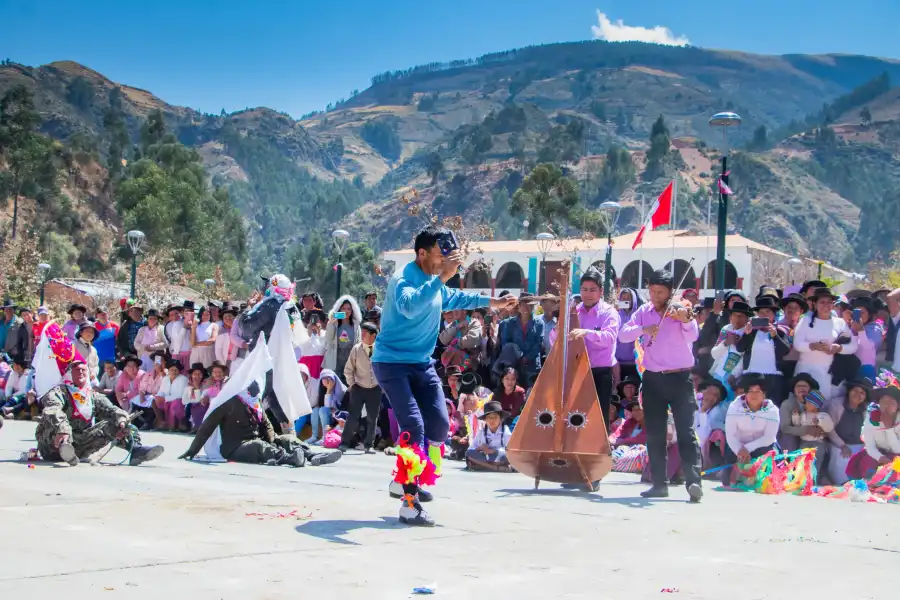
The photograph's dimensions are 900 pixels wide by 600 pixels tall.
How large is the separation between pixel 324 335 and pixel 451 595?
10819 millimetres

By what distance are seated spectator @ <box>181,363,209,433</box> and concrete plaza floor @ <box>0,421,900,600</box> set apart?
20.6 feet

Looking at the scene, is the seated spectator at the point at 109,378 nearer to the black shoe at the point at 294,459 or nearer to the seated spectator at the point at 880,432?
the black shoe at the point at 294,459

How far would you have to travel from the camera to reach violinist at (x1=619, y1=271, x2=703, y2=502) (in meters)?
8.47

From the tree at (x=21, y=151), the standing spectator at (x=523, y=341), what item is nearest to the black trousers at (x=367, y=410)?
the standing spectator at (x=523, y=341)

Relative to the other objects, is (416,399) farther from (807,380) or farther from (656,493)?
(807,380)

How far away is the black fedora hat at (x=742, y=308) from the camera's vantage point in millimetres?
11453

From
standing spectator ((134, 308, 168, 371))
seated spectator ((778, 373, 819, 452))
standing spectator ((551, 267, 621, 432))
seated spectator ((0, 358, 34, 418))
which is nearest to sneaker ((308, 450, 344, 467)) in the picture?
standing spectator ((551, 267, 621, 432))

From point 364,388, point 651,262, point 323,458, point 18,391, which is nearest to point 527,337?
point 364,388

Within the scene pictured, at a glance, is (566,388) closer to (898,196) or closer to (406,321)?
(406,321)

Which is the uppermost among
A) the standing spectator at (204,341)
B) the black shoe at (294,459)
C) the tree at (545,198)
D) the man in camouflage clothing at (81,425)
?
the tree at (545,198)

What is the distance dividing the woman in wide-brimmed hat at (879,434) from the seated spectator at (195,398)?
8998mm

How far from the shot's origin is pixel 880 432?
31.8 ft

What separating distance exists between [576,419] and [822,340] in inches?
137

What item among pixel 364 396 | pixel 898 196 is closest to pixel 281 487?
pixel 364 396
